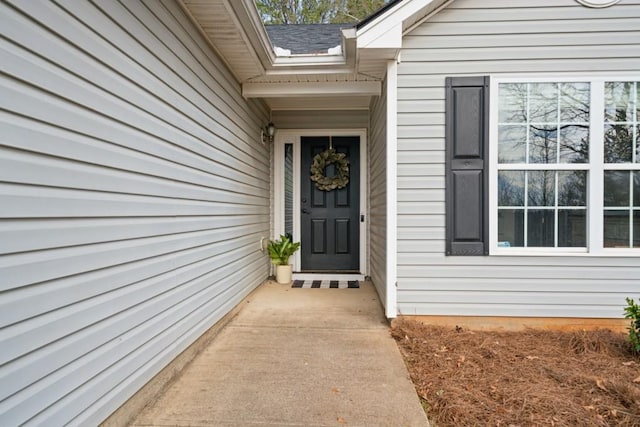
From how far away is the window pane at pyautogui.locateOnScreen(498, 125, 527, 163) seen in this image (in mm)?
2779

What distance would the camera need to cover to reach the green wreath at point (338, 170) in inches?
185

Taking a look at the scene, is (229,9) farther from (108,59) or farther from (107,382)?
(107,382)

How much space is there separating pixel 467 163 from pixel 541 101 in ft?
2.61

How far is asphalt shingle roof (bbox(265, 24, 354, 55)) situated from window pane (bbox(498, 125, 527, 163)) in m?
2.05

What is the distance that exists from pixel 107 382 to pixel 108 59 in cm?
145

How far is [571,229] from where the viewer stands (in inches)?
109

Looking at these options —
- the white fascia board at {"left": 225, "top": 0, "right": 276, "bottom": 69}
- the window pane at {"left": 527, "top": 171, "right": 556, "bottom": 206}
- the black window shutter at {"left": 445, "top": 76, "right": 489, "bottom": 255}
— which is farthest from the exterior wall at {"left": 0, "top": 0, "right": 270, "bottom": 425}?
the window pane at {"left": 527, "top": 171, "right": 556, "bottom": 206}

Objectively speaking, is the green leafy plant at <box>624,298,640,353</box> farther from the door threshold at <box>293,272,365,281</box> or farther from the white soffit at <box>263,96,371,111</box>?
the white soffit at <box>263,96,371,111</box>

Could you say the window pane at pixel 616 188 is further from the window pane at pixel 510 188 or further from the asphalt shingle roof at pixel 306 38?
the asphalt shingle roof at pixel 306 38

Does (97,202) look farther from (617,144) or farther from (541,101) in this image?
(617,144)

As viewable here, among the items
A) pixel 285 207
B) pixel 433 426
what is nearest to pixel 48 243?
pixel 433 426

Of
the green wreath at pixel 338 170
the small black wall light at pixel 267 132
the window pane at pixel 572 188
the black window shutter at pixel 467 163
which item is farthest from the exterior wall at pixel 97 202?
the window pane at pixel 572 188

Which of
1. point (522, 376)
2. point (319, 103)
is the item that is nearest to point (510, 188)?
point (522, 376)

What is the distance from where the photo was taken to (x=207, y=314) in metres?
2.57
